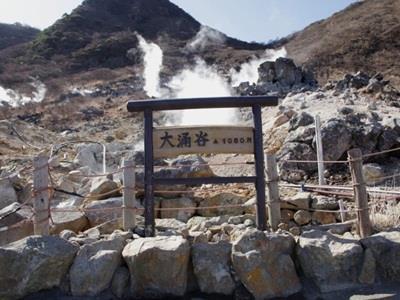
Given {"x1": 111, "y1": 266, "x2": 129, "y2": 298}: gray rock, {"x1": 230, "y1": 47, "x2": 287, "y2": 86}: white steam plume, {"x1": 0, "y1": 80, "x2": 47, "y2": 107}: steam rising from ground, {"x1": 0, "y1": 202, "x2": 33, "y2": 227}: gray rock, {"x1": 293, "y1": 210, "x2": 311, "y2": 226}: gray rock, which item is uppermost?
{"x1": 230, "y1": 47, "x2": 287, "y2": 86}: white steam plume

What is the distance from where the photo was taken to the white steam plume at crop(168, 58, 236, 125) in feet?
51.0

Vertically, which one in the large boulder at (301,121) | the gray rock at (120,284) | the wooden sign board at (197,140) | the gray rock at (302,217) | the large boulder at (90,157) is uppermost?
the large boulder at (301,121)

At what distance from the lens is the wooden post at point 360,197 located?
426 cm

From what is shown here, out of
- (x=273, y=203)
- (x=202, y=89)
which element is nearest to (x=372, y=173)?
(x=273, y=203)

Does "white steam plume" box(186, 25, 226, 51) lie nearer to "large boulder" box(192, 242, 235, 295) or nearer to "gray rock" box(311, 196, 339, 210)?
"gray rock" box(311, 196, 339, 210)

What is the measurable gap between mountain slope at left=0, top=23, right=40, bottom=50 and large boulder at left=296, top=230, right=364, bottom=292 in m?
45.1

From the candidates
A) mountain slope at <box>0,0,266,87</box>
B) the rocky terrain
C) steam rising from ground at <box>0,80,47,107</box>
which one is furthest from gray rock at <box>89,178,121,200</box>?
mountain slope at <box>0,0,266,87</box>

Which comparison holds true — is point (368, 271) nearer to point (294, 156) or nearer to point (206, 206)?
point (206, 206)

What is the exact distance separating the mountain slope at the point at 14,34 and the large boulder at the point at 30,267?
44301 millimetres

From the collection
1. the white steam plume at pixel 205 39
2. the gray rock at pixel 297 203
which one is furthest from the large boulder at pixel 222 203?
the white steam plume at pixel 205 39

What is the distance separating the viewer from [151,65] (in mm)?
37156

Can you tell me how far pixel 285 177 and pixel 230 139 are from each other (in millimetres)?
5342

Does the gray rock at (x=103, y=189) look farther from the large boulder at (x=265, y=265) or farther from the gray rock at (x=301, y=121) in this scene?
the gray rock at (x=301, y=121)

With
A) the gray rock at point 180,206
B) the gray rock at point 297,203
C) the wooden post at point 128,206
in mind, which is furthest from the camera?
the gray rock at point 180,206
